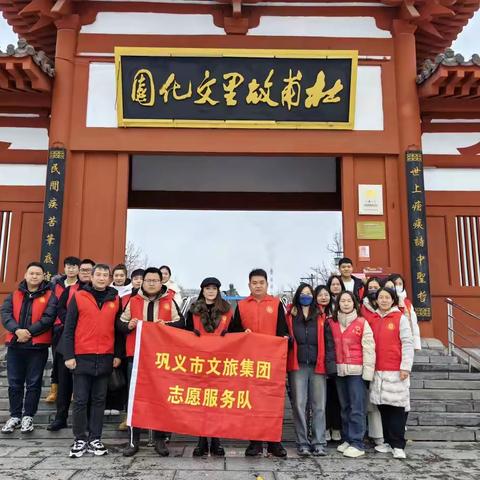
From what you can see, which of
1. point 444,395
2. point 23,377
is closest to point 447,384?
point 444,395

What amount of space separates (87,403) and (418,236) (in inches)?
193

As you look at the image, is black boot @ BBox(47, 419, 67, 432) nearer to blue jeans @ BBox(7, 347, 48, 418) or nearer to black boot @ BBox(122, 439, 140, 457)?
blue jeans @ BBox(7, 347, 48, 418)

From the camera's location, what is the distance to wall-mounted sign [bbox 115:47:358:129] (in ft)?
23.6

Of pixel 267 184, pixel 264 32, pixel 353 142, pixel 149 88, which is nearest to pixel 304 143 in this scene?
pixel 353 142

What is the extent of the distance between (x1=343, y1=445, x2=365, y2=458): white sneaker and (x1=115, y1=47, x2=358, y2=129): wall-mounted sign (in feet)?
15.1

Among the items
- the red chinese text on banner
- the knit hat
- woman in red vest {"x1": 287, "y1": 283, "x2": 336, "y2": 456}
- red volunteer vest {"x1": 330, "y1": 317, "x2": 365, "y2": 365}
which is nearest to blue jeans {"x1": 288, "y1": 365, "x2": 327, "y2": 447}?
woman in red vest {"x1": 287, "y1": 283, "x2": 336, "y2": 456}

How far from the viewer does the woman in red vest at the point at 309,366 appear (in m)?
4.30

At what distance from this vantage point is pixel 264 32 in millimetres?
7500

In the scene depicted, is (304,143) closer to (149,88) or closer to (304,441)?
(149,88)

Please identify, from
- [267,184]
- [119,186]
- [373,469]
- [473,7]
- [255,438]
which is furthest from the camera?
[267,184]

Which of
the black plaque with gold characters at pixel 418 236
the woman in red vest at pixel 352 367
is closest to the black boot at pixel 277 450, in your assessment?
the woman in red vest at pixel 352 367

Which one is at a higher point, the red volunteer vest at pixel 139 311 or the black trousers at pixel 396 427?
the red volunteer vest at pixel 139 311

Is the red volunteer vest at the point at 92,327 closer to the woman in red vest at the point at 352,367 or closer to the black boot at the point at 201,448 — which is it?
the black boot at the point at 201,448

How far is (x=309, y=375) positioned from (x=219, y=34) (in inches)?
215
